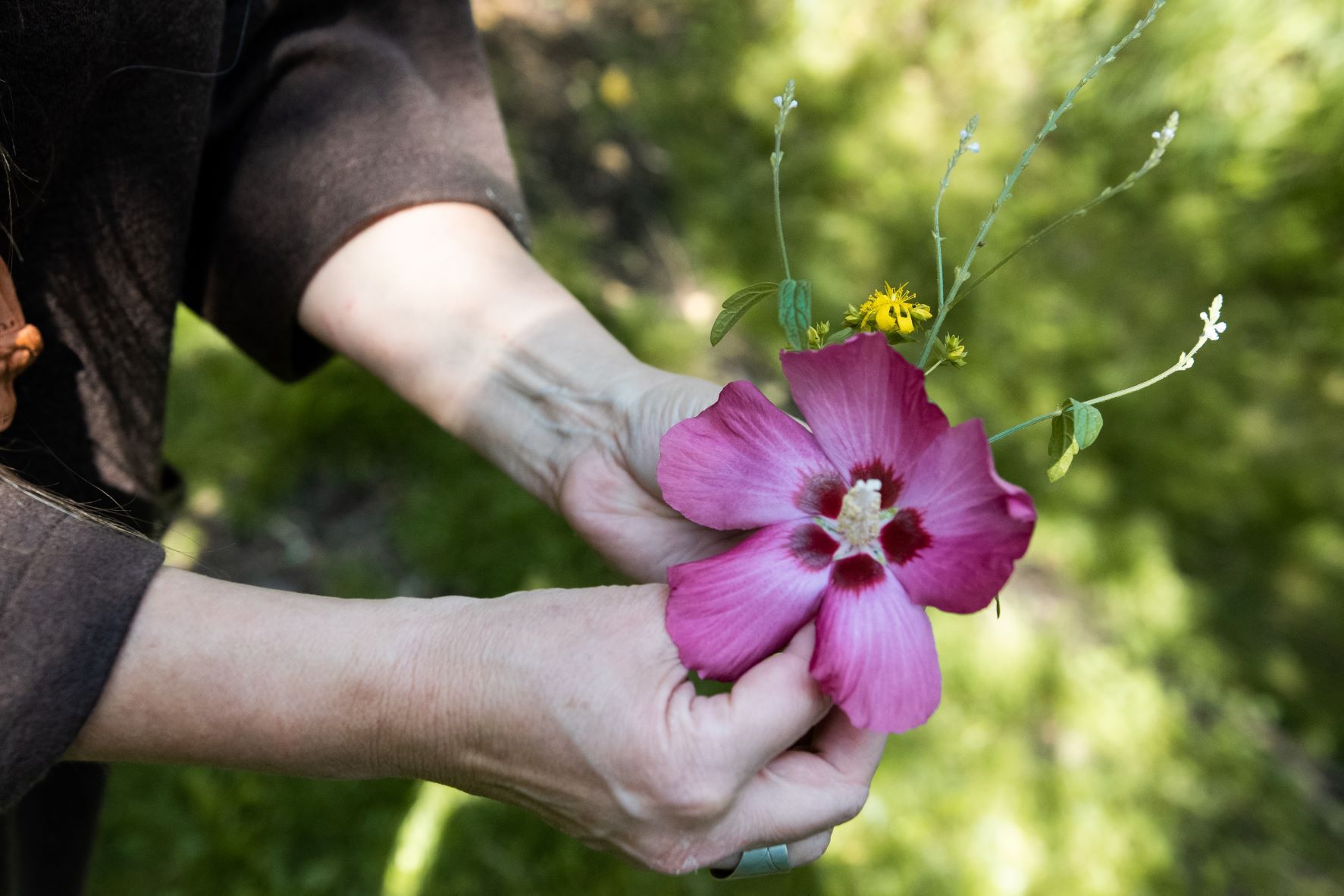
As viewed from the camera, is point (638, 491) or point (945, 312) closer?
point (945, 312)

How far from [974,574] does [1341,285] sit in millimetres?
3195

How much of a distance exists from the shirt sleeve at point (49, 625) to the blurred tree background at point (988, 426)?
0.87 m

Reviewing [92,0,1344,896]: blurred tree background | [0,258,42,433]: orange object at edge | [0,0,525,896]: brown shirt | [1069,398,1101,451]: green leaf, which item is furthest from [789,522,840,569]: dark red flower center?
[92,0,1344,896]: blurred tree background

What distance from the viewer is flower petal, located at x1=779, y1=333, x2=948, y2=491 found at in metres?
0.90

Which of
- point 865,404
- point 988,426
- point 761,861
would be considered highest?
point 865,404

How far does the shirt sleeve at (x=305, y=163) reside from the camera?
1.30 meters

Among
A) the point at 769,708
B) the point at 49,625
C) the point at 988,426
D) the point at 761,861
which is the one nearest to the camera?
the point at 49,625

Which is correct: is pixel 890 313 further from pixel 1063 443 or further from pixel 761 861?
pixel 761 861

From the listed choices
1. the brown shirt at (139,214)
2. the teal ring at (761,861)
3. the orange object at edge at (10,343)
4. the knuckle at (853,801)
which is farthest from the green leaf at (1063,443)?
the orange object at edge at (10,343)

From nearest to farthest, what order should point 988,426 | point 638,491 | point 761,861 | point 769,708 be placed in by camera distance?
point 769,708 → point 761,861 → point 638,491 → point 988,426

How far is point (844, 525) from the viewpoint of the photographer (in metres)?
Answer: 1.00

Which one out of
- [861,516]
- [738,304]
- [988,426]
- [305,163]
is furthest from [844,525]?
[988,426]

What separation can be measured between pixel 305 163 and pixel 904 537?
0.88 meters

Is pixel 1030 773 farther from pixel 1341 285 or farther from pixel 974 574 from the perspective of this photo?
pixel 1341 285
